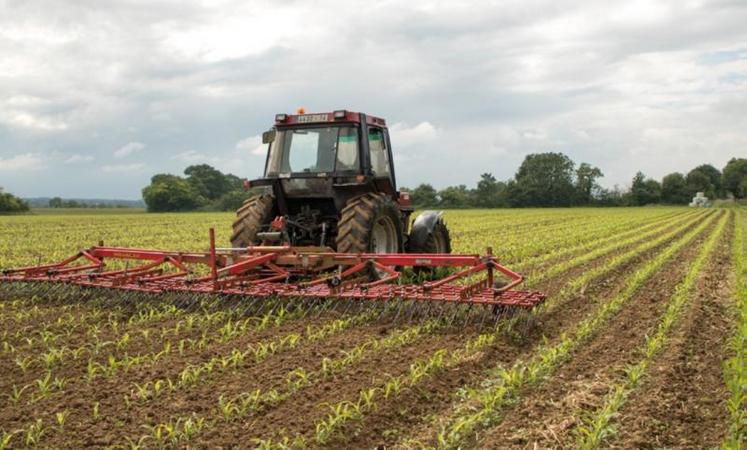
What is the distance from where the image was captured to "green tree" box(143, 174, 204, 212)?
7538 centimetres

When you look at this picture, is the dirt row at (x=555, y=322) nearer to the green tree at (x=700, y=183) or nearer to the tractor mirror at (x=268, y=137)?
the tractor mirror at (x=268, y=137)

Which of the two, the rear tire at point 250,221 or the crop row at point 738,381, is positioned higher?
the rear tire at point 250,221

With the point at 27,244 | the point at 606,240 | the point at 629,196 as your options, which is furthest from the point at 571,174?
the point at 27,244

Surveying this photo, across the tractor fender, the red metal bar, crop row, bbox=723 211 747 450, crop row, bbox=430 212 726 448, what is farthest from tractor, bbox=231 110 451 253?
crop row, bbox=723 211 747 450

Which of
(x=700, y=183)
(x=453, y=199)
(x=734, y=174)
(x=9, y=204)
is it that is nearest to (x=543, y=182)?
(x=453, y=199)

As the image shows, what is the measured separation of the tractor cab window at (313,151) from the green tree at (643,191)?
271 ft

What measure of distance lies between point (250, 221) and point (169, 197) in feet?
231

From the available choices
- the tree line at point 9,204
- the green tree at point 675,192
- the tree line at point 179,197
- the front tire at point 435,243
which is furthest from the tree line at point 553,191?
the front tire at point 435,243

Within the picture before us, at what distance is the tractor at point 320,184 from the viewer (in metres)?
8.33

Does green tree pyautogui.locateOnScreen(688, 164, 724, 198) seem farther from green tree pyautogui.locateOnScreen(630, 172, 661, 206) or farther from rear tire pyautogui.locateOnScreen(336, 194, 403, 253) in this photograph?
rear tire pyautogui.locateOnScreen(336, 194, 403, 253)

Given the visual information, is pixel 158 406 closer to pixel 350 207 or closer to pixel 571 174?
pixel 350 207

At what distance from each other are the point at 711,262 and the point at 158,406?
1147 cm

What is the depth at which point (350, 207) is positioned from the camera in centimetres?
790

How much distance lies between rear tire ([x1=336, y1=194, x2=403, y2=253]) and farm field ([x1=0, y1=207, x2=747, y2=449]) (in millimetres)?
1241
